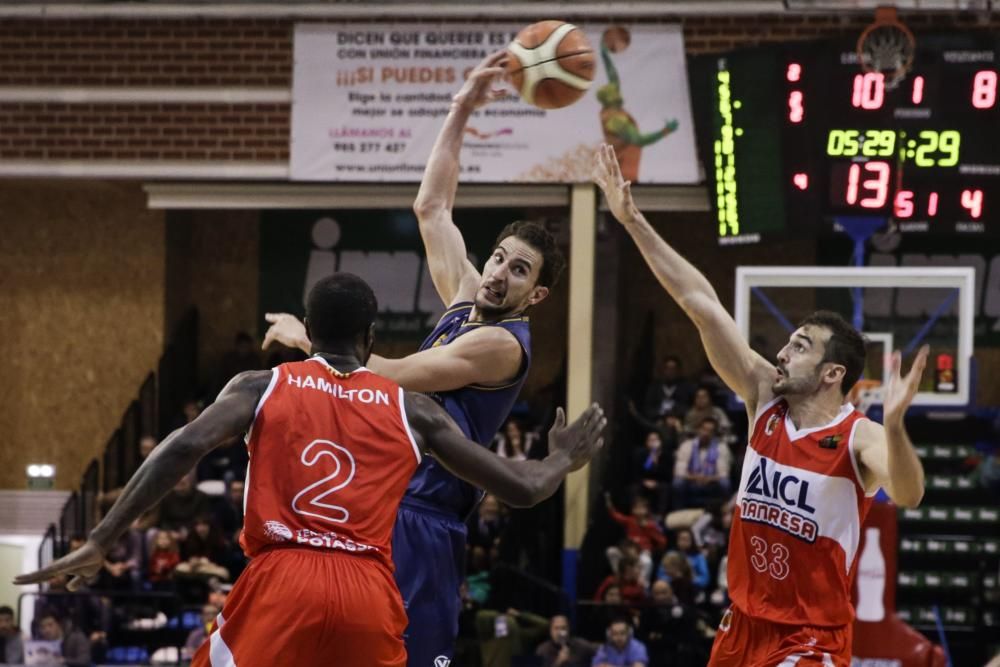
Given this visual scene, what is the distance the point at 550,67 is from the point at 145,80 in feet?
28.6

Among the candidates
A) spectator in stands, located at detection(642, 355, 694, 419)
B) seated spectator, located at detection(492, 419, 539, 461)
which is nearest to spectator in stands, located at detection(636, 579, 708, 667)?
seated spectator, located at detection(492, 419, 539, 461)

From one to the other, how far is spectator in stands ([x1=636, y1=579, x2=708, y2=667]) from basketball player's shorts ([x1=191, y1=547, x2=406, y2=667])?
9068 mm


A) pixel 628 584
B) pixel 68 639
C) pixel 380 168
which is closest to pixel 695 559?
pixel 628 584

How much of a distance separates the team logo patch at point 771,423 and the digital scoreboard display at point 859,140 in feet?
26.2

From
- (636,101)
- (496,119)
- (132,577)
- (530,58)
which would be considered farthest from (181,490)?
(530,58)

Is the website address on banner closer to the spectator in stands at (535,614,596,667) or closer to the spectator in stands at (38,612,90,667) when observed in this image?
the spectator in stands at (535,614,596,667)

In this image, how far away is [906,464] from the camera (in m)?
5.46

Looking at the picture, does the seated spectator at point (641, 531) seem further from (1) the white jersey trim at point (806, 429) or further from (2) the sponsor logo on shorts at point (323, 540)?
(2) the sponsor logo on shorts at point (323, 540)

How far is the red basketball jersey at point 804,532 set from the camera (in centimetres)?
586

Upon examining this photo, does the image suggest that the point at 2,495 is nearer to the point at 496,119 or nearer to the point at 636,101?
the point at 496,119

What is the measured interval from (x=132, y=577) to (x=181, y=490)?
1.08 meters

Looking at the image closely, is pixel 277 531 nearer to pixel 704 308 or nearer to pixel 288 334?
pixel 288 334

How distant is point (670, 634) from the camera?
13.5m

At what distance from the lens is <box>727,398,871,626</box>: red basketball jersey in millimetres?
5859
